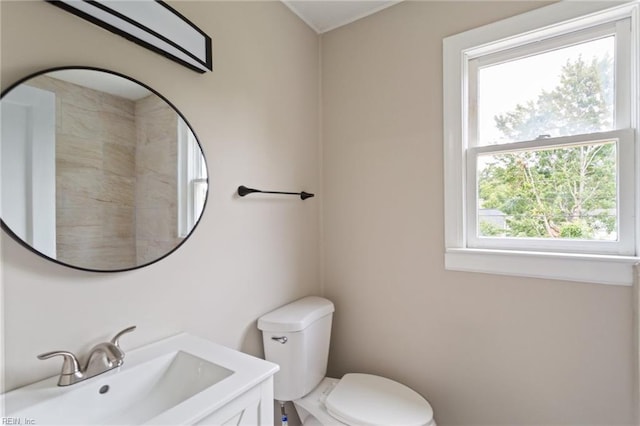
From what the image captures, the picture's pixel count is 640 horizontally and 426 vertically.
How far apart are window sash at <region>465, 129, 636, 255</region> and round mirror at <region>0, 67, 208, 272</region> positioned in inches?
48.9

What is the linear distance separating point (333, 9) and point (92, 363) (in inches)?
74.5

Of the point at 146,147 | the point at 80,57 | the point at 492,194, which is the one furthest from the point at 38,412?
the point at 492,194

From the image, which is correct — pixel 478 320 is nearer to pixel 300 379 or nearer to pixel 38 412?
pixel 300 379

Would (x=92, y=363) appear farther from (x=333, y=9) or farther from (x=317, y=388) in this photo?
(x=333, y=9)

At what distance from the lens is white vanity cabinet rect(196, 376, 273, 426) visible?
75 cm

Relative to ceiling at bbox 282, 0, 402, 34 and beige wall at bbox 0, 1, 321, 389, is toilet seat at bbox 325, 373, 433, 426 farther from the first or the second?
ceiling at bbox 282, 0, 402, 34

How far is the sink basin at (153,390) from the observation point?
707mm

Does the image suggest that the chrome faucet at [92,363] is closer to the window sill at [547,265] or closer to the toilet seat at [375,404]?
the toilet seat at [375,404]

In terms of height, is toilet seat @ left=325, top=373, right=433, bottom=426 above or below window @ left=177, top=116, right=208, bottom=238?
below

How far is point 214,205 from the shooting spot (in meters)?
1.25

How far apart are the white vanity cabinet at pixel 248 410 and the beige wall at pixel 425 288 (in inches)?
37.3

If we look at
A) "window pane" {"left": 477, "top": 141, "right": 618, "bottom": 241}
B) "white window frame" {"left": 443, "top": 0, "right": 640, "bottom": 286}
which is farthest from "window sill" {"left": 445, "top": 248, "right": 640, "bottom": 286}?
"window pane" {"left": 477, "top": 141, "right": 618, "bottom": 241}

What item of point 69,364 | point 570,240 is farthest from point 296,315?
point 570,240

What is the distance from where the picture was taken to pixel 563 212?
1321 mm
